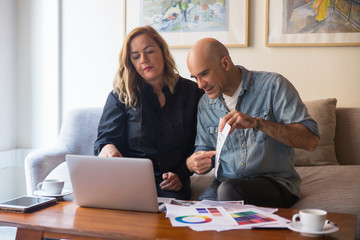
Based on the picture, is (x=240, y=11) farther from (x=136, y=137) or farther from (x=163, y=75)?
(x=136, y=137)

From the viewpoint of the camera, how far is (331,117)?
2.74 m

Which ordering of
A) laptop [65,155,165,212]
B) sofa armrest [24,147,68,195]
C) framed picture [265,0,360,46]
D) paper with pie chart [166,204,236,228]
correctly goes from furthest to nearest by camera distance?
framed picture [265,0,360,46] → sofa armrest [24,147,68,195] → laptop [65,155,165,212] → paper with pie chart [166,204,236,228]

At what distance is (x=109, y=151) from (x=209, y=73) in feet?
2.07

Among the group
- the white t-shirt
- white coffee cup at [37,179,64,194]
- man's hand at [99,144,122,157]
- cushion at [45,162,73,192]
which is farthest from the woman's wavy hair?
white coffee cup at [37,179,64,194]

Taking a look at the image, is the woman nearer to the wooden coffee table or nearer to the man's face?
the man's face

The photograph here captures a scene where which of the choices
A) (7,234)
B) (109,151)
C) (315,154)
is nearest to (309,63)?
(315,154)

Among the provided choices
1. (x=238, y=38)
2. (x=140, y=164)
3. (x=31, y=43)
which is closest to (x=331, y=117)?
(x=238, y=38)

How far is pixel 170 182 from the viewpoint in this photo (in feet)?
7.15

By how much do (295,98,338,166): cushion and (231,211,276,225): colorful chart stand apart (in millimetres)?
1323

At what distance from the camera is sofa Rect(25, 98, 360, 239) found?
2.39 metres

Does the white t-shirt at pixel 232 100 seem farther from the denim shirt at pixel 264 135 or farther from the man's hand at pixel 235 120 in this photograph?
the man's hand at pixel 235 120

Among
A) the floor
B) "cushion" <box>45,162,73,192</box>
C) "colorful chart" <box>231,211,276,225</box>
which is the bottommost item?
the floor

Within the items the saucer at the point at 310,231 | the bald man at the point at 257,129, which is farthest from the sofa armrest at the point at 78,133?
the saucer at the point at 310,231

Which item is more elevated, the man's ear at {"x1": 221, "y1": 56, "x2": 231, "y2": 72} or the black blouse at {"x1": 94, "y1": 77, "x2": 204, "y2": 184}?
the man's ear at {"x1": 221, "y1": 56, "x2": 231, "y2": 72}
